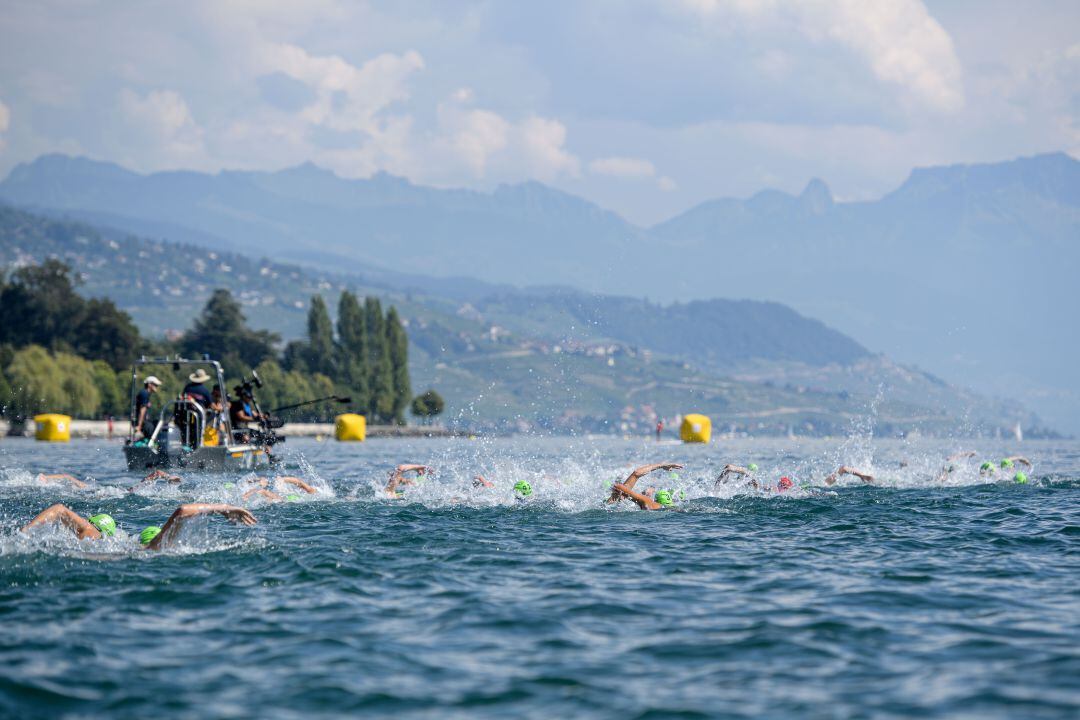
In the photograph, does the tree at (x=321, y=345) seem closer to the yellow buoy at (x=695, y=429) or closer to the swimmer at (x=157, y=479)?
the yellow buoy at (x=695, y=429)

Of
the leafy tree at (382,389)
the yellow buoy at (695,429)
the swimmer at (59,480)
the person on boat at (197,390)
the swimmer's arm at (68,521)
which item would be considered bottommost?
the swimmer at (59,480)

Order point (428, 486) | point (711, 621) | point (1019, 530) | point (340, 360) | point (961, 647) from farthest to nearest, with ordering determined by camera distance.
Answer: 1. point (340, 360)
2. point (428, 486)
3. point (1019, 530)
4. point (711, 621)
5. point (961, 647)

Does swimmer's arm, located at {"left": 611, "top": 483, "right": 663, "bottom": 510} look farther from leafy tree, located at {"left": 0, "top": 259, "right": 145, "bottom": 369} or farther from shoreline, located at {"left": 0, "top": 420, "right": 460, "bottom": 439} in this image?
leafy tree, located at {"left": 0, "top": 259, "right": 145, "bottom": 369}

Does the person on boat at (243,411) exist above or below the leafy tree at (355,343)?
below

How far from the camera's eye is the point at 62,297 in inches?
5517

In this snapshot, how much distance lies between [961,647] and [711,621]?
8.64 ft

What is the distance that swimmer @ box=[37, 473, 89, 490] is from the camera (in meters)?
29.5

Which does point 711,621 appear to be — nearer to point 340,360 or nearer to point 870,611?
point 870,611

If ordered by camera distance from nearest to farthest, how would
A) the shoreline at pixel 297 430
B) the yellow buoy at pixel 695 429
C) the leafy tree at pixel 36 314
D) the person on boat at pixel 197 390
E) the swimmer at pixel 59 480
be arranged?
the swimmer at pixel 59 480 → the person on boat at pixel 197 390 → the yellow buoy at pixel 695 429 → the shoreline at pixel 297 430 → the leafy tree at pixel 36 314

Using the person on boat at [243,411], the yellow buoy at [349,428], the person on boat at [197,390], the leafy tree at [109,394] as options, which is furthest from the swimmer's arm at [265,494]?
the leafy tree at [109,394]

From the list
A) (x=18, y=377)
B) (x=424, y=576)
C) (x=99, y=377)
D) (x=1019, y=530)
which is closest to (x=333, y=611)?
(x=424, y=576)

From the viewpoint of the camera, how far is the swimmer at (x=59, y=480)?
96.8ft

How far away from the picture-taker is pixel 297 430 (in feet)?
424

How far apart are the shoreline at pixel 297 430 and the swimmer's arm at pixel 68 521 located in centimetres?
5382
